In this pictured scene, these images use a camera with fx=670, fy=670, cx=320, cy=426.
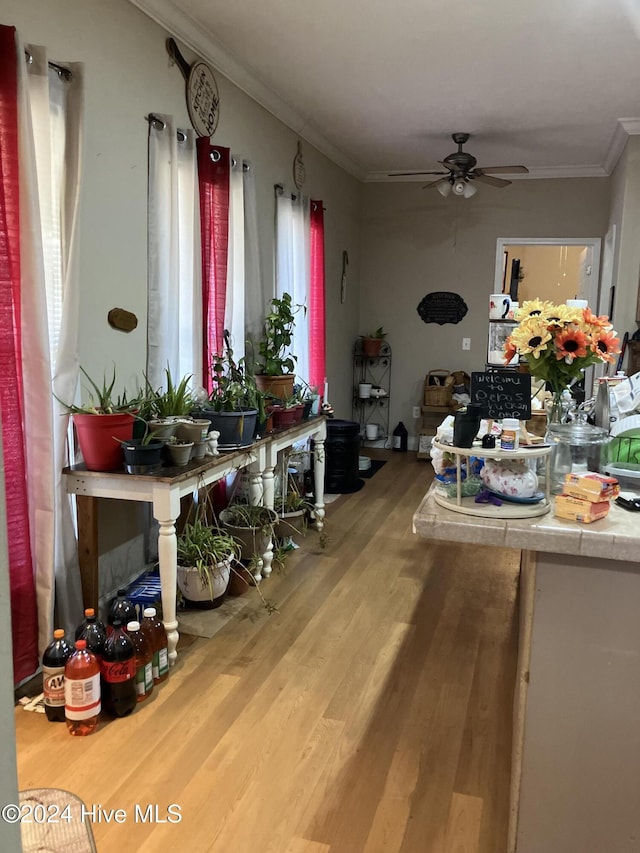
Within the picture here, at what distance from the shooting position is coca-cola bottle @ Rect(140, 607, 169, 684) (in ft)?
7.73

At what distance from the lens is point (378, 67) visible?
3.64 metres

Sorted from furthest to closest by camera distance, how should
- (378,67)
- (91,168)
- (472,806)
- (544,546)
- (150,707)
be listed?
(378,67) < (91,168) < (150,707) < (472,806) < (544,546)

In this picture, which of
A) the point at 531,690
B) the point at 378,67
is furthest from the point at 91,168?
the point at 531,690

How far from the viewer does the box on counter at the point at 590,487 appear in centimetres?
152

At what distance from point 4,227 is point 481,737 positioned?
221 centimetres

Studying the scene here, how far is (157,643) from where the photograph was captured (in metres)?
2.40

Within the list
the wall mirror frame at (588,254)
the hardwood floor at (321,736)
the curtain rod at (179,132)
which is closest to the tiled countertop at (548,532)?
the hardwood floor at (321,736)

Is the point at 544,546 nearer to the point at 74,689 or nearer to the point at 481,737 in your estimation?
the point at 481,737

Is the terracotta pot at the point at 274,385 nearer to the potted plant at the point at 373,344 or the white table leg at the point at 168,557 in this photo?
the white table leg at the point at 168,557

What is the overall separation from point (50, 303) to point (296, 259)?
8.33 feet

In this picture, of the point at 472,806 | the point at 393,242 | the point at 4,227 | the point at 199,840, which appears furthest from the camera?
the point at 393,242

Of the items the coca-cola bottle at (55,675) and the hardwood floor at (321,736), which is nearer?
the hardwood floor at (321,736)

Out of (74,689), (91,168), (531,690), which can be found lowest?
(74,689)

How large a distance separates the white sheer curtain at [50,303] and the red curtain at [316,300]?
2.73 meters
